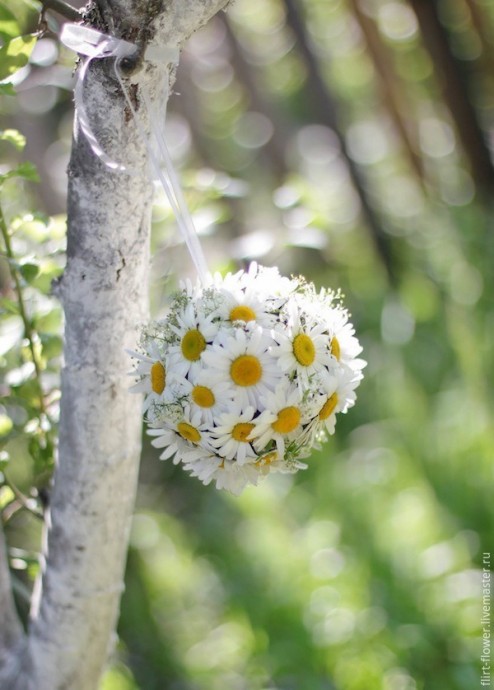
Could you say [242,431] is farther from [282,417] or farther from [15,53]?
[15,53]

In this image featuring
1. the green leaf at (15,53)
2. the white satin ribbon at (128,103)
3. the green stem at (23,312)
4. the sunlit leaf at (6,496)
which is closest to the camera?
the white satin ribbon at (128,103)

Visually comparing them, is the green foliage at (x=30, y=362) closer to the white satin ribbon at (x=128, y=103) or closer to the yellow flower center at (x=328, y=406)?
the white satin ribbon at (x=128, y=103)

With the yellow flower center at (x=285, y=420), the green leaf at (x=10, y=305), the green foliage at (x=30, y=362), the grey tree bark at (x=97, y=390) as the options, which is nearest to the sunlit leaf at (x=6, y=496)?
the green foliage at (x=30, y=362)

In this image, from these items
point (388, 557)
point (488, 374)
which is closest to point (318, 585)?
point (388, 557)

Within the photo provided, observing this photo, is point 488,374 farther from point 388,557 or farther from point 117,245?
point 117,245

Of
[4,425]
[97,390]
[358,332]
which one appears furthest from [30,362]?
[358,332]

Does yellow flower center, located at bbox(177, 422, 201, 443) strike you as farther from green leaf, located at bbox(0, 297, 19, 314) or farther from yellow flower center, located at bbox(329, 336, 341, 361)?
green leaf, located at bbox(0, 297, 19, 314)
